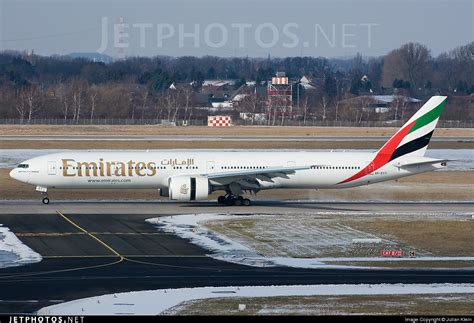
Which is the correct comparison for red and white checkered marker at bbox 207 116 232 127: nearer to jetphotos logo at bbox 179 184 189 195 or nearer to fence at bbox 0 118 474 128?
fence at bbox 0 118 474 128

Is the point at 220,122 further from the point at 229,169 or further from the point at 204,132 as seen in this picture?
the point at 229,169

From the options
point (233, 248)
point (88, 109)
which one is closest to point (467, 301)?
point (233, 248)

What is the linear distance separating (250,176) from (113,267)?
21.3 metres

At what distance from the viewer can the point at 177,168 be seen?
189ft

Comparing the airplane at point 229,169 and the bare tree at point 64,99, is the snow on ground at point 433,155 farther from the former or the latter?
the bare tree at point 64,99

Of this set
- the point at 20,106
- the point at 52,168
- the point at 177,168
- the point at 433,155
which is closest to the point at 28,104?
the point at 20,106

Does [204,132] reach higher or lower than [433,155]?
higher

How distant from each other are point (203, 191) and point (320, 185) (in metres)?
7.41

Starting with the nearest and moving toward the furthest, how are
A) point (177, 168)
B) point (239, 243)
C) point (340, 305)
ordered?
1. point (340, 305)
2. point (239, 243)
3. point (177, 168)

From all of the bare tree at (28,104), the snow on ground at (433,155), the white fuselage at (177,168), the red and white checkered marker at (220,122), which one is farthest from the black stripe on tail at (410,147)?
the bare tree at (28,104)

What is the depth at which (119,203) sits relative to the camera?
5916cm

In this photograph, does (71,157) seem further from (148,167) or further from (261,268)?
(261,268)

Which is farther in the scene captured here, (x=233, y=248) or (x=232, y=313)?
(x=233, y=248)

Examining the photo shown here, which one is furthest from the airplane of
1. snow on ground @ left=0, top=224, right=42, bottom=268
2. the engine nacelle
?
snow on ground @ left=0, top=224, right=42, bottom=268
